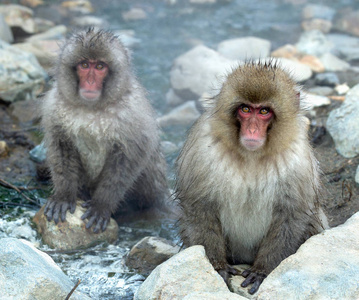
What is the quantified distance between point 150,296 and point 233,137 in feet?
3.20

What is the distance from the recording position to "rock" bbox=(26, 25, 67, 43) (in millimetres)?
9500

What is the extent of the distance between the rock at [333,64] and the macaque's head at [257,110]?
5.23 meters

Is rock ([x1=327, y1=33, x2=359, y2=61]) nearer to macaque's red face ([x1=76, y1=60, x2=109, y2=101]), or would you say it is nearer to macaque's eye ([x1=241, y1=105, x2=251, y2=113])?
macaque's red face ([x1=76, y1=60, x2=109, y2=101])

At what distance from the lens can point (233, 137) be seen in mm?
3354

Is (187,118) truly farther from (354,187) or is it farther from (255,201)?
(255,201)

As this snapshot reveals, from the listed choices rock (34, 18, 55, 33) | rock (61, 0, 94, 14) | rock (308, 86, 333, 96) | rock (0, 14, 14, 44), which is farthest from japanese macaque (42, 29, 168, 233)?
rock (61, 0, 94, 14)

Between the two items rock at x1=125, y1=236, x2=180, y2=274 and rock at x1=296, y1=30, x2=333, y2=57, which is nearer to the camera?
rock at x1=125, y1=236, x2=180, y2=274

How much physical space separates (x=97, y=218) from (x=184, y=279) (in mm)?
1584

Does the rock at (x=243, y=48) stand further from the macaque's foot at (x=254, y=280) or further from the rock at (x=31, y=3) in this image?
the macaque's foot at (x=254, y=280)

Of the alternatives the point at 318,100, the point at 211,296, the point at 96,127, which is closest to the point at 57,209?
the point at 96,127

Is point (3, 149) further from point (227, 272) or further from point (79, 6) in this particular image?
point (79, 6)

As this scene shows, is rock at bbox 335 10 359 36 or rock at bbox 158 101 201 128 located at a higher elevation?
rock at bbox 335 10 359 36

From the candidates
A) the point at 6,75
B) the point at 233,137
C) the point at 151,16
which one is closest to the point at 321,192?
the point at 233,137

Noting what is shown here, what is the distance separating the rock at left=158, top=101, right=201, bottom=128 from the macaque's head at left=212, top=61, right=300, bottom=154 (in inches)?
149
